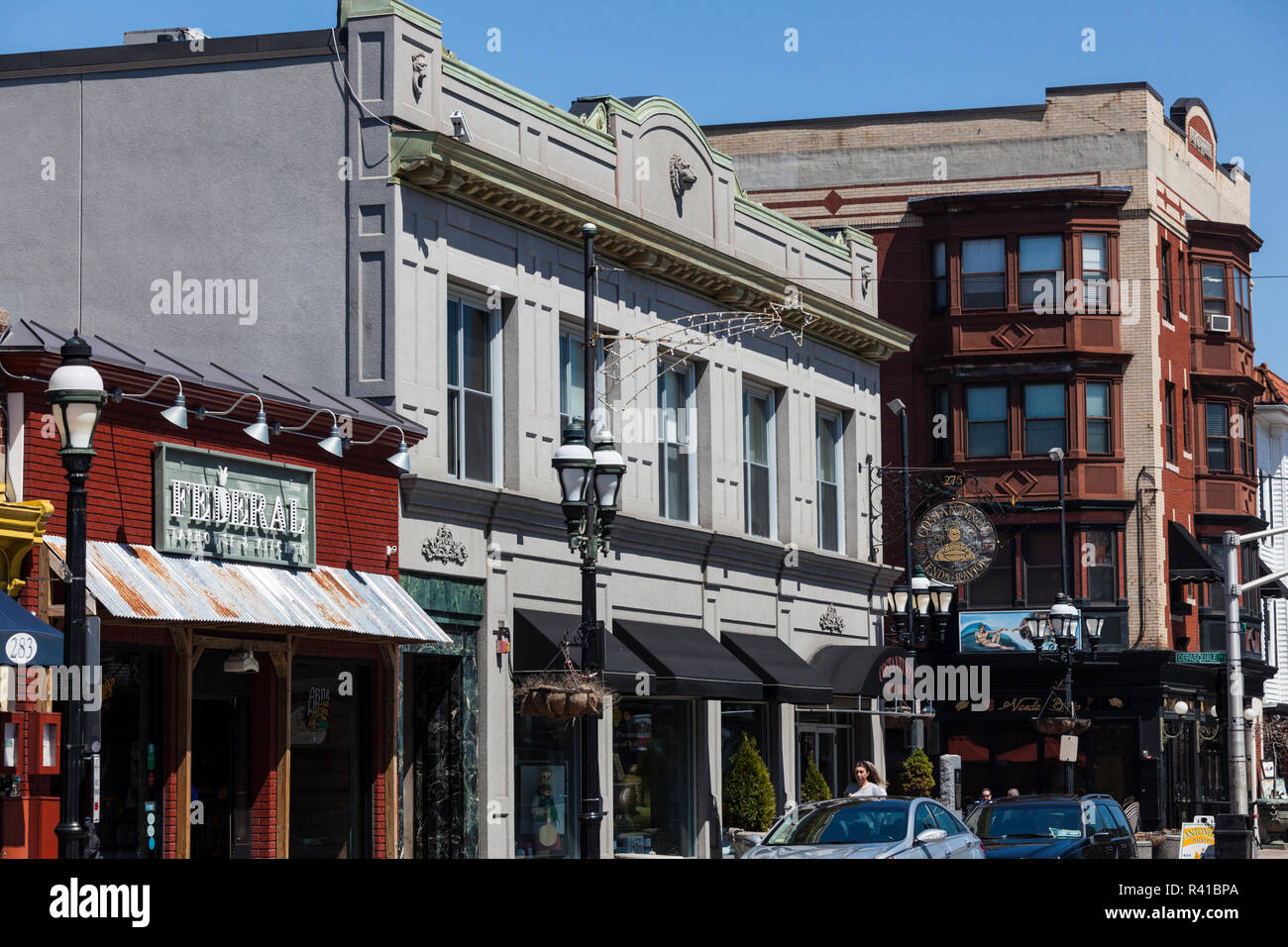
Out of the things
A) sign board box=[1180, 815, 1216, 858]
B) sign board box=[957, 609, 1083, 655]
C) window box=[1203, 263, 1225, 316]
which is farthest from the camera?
window box=[1203, 263, 1225, 316]

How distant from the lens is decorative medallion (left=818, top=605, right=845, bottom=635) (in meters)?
36.3

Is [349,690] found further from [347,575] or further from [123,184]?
[123,184]

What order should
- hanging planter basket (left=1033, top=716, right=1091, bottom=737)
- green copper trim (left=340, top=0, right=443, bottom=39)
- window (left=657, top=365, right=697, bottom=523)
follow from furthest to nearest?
1. hanging planter basket (left=1033, top=716, right=1091, bottom=737)
2. window (left=657, top=365, right=697, bottom=523)
3. green copper trim (left=340, top=0, right=443, bottom=39)

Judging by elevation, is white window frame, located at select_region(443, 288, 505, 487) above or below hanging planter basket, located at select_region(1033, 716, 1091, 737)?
above

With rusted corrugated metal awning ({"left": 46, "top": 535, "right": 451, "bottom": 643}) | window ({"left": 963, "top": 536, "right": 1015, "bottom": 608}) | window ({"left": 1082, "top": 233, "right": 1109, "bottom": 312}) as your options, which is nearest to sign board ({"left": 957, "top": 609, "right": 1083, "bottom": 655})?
window ({"left": 963, "top": 536, "right": 1015, "bottom": 608})

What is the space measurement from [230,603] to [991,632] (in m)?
34.4

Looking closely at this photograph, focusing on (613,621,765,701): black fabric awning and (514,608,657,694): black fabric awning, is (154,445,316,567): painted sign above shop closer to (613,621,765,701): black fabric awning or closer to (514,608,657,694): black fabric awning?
(514,608,657,694): black fabric awning

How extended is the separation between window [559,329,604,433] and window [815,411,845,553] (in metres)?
8.69

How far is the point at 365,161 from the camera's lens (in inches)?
975

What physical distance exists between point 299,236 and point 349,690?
19.5ft

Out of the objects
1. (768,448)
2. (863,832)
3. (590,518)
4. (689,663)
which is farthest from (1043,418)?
(863,832)

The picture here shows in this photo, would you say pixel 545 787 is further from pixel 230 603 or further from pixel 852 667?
pixel 852 667

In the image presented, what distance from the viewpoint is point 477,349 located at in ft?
87.9
